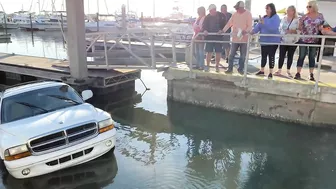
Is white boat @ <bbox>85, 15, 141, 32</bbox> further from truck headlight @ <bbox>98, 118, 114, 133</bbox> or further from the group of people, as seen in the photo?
truck headlight @ <bbox>98, 118, 114, 133</bbox>

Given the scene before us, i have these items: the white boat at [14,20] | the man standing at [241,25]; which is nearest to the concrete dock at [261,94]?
the man standing at [241,25]

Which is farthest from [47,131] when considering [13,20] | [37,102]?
[13,20]

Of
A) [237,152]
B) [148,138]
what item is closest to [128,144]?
[148,138]

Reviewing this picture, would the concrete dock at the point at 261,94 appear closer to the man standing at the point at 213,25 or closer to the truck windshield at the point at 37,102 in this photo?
the man standing at the point at 213,25

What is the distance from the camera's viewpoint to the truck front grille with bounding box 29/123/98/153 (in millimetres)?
5035

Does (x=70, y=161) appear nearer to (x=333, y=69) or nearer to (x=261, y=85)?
(x=261, y=85)

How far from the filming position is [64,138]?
5223 millimetres

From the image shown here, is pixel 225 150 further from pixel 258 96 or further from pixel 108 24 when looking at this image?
pixel 108 24

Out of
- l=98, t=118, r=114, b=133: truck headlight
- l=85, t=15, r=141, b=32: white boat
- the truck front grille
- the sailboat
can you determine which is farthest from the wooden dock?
the sailboat

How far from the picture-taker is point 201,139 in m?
7.46

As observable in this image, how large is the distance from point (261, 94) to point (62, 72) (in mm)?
7368

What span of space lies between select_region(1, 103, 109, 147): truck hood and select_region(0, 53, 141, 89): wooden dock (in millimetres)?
5053

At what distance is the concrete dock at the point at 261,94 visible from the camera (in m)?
7.73

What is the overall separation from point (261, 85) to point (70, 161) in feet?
17.4
